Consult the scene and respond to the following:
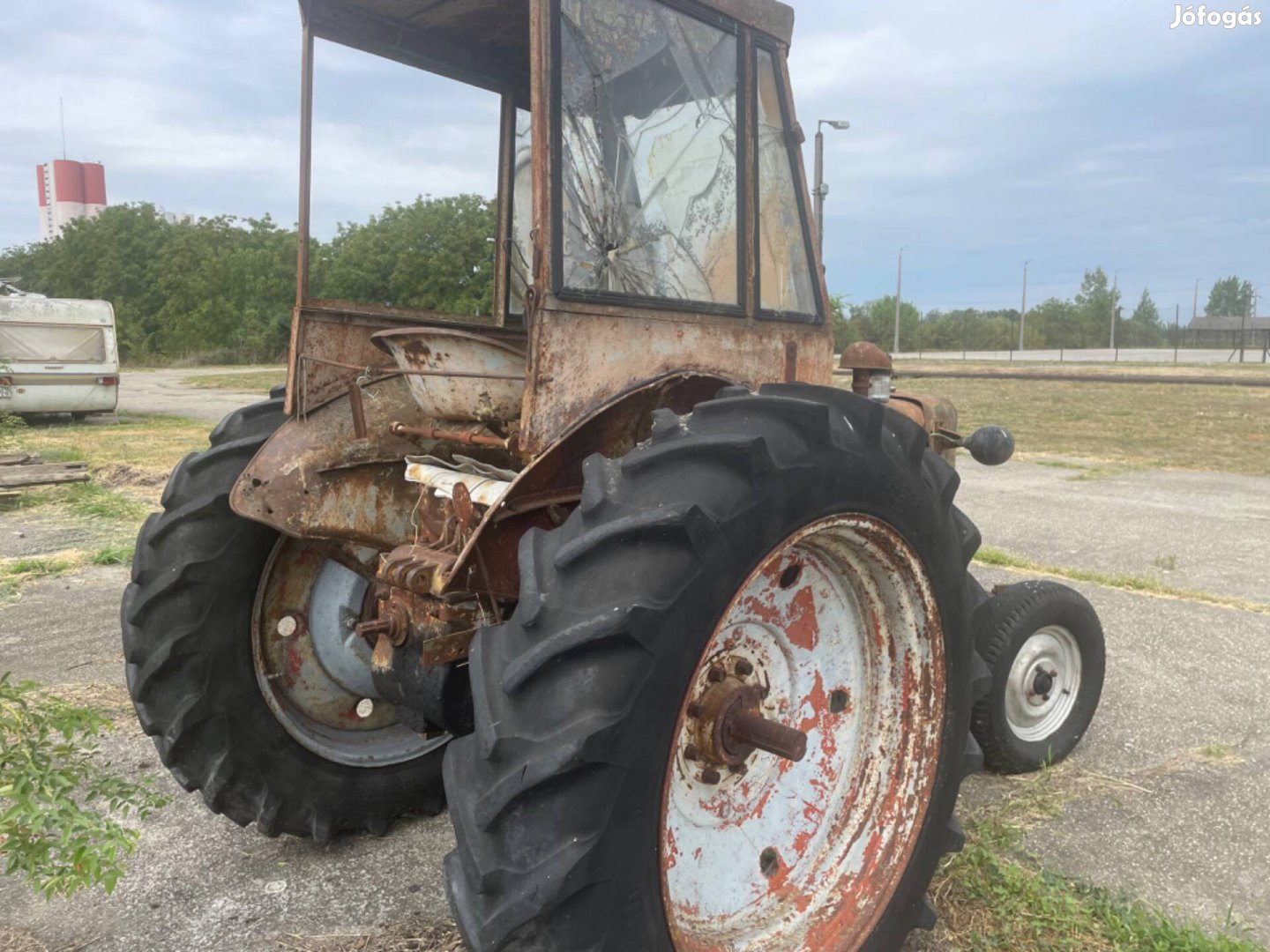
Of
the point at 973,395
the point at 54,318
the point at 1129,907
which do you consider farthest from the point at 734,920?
the point at 973,395

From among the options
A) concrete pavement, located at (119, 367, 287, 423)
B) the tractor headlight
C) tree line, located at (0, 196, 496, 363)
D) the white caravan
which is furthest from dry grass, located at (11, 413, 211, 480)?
tree line, located at (0, 196, 496, 363)

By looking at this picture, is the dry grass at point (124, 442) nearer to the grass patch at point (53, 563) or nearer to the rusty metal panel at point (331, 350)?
the grass patch at point (53, 563)

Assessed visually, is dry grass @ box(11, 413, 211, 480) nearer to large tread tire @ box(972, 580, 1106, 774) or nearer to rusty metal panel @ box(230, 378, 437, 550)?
rusty metal panel @ box(230, 378, 437, 550)

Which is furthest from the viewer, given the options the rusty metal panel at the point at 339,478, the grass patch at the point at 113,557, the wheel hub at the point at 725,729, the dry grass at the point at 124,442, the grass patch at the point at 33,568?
the dry grass at the point at 124,442

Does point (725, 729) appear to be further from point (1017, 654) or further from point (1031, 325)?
point (1031, 325)

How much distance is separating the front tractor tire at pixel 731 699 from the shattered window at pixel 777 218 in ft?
2.66

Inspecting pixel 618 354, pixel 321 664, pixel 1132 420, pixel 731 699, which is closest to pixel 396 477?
pixel 321 664

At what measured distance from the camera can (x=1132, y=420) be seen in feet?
55.4

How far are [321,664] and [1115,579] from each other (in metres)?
4.98

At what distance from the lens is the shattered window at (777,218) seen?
2742mm

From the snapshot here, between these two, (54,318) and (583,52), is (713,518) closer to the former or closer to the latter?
(583,52)

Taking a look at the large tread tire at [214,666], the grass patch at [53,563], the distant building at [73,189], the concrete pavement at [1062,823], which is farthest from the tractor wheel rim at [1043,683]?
the distant building at [73,189]

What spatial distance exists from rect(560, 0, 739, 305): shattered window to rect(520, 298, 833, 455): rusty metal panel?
0.27ft

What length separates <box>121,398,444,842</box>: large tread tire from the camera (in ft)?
8.66
